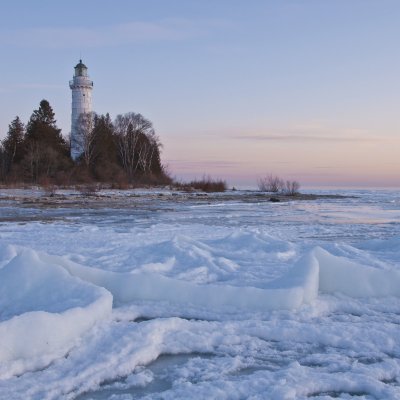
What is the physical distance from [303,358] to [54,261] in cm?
316

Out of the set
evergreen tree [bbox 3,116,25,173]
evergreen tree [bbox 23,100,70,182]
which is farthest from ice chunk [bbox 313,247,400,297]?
evergreen tree [bbox 3,116,25,173]

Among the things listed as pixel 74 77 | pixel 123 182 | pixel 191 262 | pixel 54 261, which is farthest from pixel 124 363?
pixel 74 77

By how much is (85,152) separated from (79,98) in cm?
608

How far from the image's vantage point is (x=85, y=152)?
47531mm

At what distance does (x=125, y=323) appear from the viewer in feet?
14.0

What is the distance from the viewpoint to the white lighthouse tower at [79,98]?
48719 mm

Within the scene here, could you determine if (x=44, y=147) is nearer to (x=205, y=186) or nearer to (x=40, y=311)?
(x=205, y=186)

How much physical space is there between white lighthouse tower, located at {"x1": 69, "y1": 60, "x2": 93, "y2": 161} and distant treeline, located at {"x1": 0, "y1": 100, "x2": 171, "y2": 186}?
2.69 feet

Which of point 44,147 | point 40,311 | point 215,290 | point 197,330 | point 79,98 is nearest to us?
point 40,311

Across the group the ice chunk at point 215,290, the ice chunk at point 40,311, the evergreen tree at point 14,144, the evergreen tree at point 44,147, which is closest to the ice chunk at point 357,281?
the ice chunk at point 215,290

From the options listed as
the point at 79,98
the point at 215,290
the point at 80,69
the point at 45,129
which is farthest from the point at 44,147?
the point at 215,290

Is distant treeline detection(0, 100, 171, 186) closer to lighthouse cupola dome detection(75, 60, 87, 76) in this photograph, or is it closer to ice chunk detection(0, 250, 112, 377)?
lighthouse cupola dome detection(75, 60, 87, 76)

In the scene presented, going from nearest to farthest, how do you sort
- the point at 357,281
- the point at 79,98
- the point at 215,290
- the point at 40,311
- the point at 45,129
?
the point at 40,311 < the point at 215,290 < the point at 357,281 < the point at 45,129 < the point at 79,98

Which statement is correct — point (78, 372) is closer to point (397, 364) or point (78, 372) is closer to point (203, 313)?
point (203, 313)
